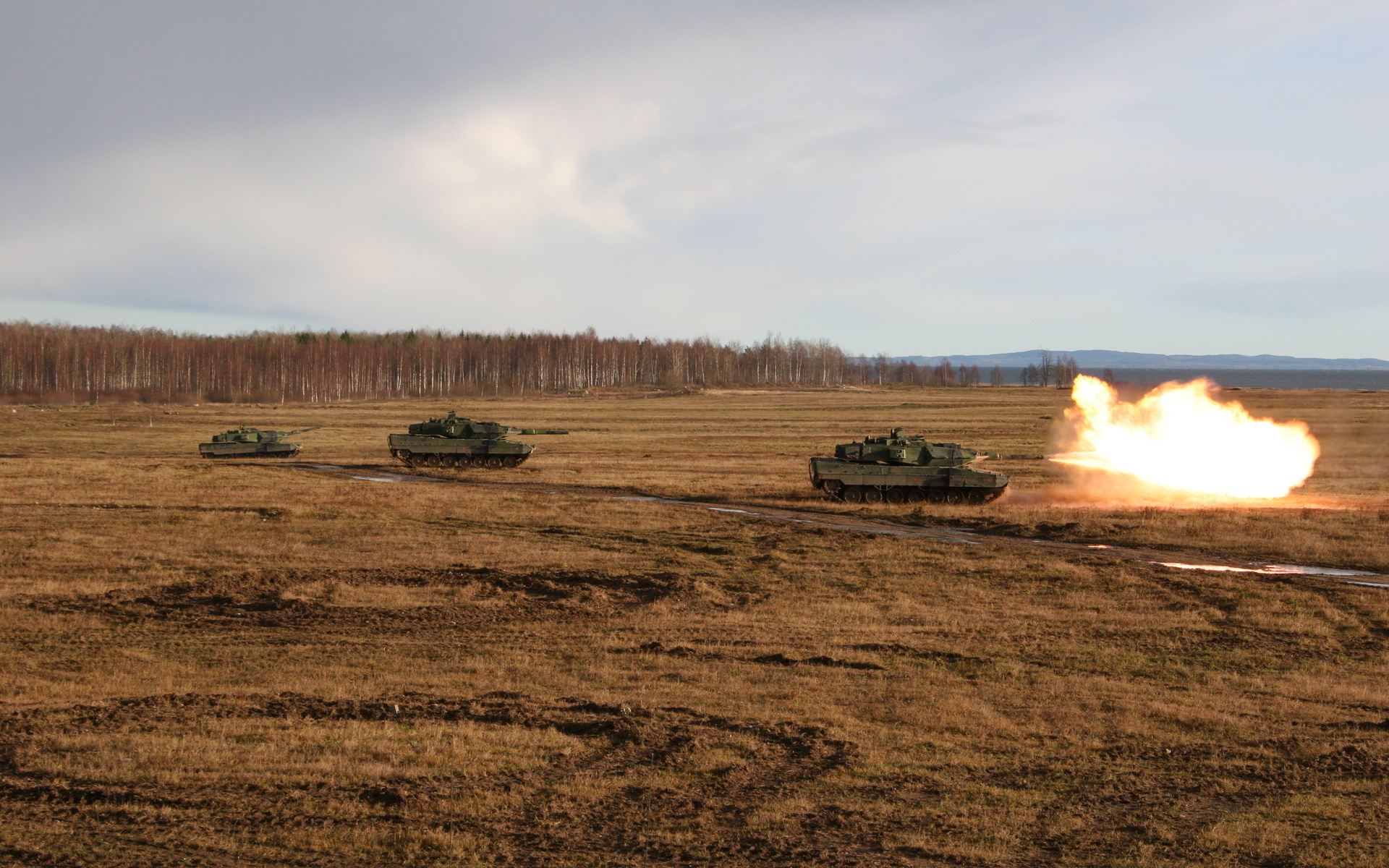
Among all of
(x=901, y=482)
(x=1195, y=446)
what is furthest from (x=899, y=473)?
(x=1195, y=446)

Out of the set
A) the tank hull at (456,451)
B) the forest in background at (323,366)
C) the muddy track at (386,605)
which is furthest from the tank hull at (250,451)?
the forest in background at (323,366)

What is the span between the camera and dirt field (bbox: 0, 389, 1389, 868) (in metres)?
10.3

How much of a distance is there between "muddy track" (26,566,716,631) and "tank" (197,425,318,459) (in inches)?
1343

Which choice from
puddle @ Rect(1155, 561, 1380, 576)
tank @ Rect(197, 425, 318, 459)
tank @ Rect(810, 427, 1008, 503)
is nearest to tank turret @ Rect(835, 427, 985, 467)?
tank @ Rect(810, 427, 1008, 503)

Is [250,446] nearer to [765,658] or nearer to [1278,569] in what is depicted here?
[765,658]

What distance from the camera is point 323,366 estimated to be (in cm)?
13400

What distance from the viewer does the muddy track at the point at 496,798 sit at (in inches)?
385

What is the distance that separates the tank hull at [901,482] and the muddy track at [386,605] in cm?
1624

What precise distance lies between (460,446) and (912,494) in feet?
73.4

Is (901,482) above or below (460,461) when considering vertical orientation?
above

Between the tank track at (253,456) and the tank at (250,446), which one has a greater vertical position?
the tank at (250,446)

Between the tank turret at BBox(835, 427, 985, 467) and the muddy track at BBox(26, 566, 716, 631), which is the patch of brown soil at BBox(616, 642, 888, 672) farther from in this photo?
the tank turret at BBox(835, 427, 985, 467)

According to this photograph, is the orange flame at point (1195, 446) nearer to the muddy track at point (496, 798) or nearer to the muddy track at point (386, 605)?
the muddy track at point (386, 605)

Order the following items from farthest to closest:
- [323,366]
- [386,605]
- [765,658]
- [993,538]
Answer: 1. [323,366]
2. [993,538]
3. [386,605]
4. [765,658]
